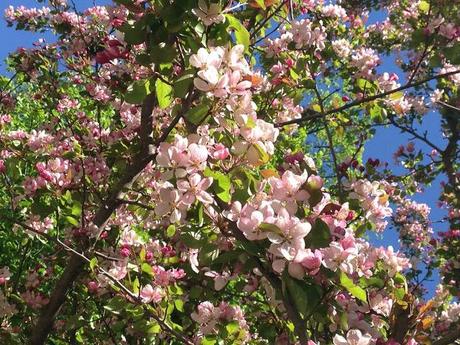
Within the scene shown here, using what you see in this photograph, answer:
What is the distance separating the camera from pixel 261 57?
4.03m

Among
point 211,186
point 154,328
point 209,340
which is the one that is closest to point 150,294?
point 154,328

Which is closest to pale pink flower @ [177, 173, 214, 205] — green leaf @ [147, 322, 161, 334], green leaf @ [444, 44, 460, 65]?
green leaf @ [147, 322, 161, 334]

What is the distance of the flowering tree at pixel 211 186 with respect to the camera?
180 cm

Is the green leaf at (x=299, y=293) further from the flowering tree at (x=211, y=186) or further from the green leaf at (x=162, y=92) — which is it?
the green leaf at (x=162, y=92)

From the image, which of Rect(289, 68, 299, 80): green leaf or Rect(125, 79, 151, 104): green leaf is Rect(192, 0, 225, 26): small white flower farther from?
Rect(289, 68, 299, 80): green leaf

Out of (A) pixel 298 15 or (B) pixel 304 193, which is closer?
(B) pixel 304 193

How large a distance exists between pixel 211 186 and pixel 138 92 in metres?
0.55

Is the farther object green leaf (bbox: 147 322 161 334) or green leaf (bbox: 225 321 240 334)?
green leaf (bbox: 147 322 161 334)

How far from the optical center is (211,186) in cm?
186

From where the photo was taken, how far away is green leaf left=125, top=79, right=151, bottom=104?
2162 mm

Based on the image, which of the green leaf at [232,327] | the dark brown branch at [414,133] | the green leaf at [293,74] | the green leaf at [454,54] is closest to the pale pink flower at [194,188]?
the green leaf at [232,327]

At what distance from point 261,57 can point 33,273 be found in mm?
2181

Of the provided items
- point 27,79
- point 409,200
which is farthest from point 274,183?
point 409,200

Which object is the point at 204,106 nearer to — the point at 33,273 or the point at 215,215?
the point at 215,215
